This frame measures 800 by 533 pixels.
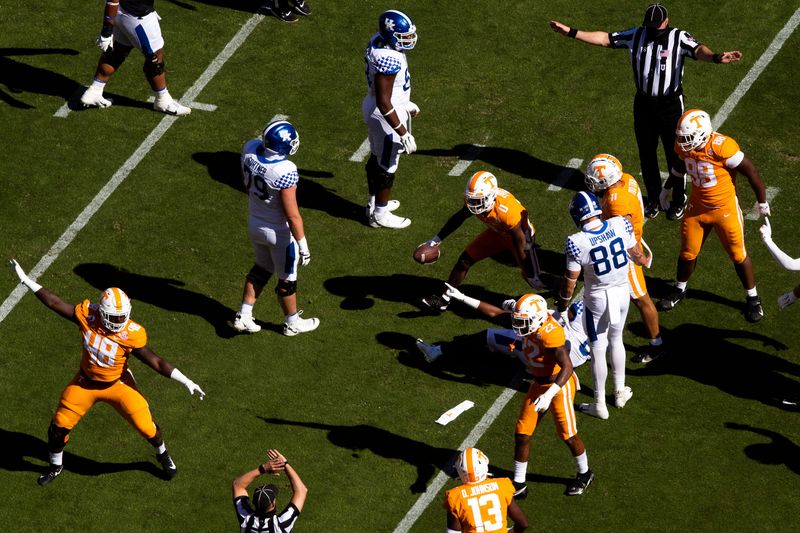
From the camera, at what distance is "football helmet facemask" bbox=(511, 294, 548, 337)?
13.5m

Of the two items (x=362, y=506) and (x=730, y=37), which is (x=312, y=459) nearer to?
(x=362, y=506)

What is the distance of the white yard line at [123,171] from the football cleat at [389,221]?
2.87 m

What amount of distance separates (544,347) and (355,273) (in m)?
3.56

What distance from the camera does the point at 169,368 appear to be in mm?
13625

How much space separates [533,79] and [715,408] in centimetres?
556

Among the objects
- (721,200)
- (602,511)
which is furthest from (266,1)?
(602,511)

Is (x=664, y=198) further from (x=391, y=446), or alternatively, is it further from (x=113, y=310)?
(x=113, y=310)

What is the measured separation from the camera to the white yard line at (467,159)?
17.7m

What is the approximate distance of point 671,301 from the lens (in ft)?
52.4

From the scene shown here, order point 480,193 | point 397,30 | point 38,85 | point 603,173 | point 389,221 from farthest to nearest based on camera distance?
point 38,85
point 389,221
point 397,30
point 480,193
point 603,173

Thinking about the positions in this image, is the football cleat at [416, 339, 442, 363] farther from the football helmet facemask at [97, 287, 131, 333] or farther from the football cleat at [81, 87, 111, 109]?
the football cleat at [81, 87, 111, 109]

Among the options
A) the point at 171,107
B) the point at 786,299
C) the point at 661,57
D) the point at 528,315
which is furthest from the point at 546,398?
the point at 171,107

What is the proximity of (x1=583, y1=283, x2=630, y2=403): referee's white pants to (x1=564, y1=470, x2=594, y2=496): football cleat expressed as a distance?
2.98 ft

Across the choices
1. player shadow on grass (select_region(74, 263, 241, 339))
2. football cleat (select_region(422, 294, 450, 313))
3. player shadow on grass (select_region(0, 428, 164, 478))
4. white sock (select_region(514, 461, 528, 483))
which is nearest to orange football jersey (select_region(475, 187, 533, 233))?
football cleat (select_region(422, 294, 450, 313))
